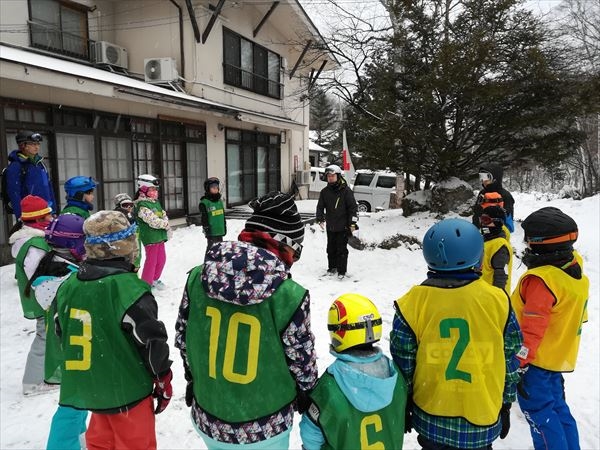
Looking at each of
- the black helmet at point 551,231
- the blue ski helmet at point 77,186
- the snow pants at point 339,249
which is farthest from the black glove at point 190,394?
the snow pants at point 339,249

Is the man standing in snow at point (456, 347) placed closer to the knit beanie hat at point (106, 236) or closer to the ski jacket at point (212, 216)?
the knit beanie hat at point (106, 236)

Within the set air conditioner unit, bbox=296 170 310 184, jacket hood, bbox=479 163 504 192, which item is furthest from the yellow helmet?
air conditioner unit, bbox=296 170 310 184

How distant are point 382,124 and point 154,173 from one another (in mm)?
6019

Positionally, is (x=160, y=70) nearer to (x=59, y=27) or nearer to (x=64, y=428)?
(x=59, y=27)

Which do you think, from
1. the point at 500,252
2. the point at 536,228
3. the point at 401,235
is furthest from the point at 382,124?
the point at 536,228

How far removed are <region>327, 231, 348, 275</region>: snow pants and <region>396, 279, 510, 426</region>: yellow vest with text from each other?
508 centimetres

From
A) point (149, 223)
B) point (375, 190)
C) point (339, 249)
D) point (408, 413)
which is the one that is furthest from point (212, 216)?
point (375, 190)

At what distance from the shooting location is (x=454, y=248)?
6.64 feet

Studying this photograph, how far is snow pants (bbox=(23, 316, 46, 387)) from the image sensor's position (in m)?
3.42

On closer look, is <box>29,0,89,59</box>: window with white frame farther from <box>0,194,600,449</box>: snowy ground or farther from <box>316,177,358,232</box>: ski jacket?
<box>316,177,358,232</box>: ski jacket

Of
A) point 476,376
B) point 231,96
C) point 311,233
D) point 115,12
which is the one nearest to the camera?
point 476,376

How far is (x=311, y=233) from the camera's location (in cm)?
999

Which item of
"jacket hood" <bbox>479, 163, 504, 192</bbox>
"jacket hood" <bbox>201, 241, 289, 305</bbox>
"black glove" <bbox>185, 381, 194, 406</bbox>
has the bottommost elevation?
"black glove" <bbox>185, 381, 194, 406</bbox>

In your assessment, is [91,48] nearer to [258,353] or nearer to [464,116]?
[464,116]
